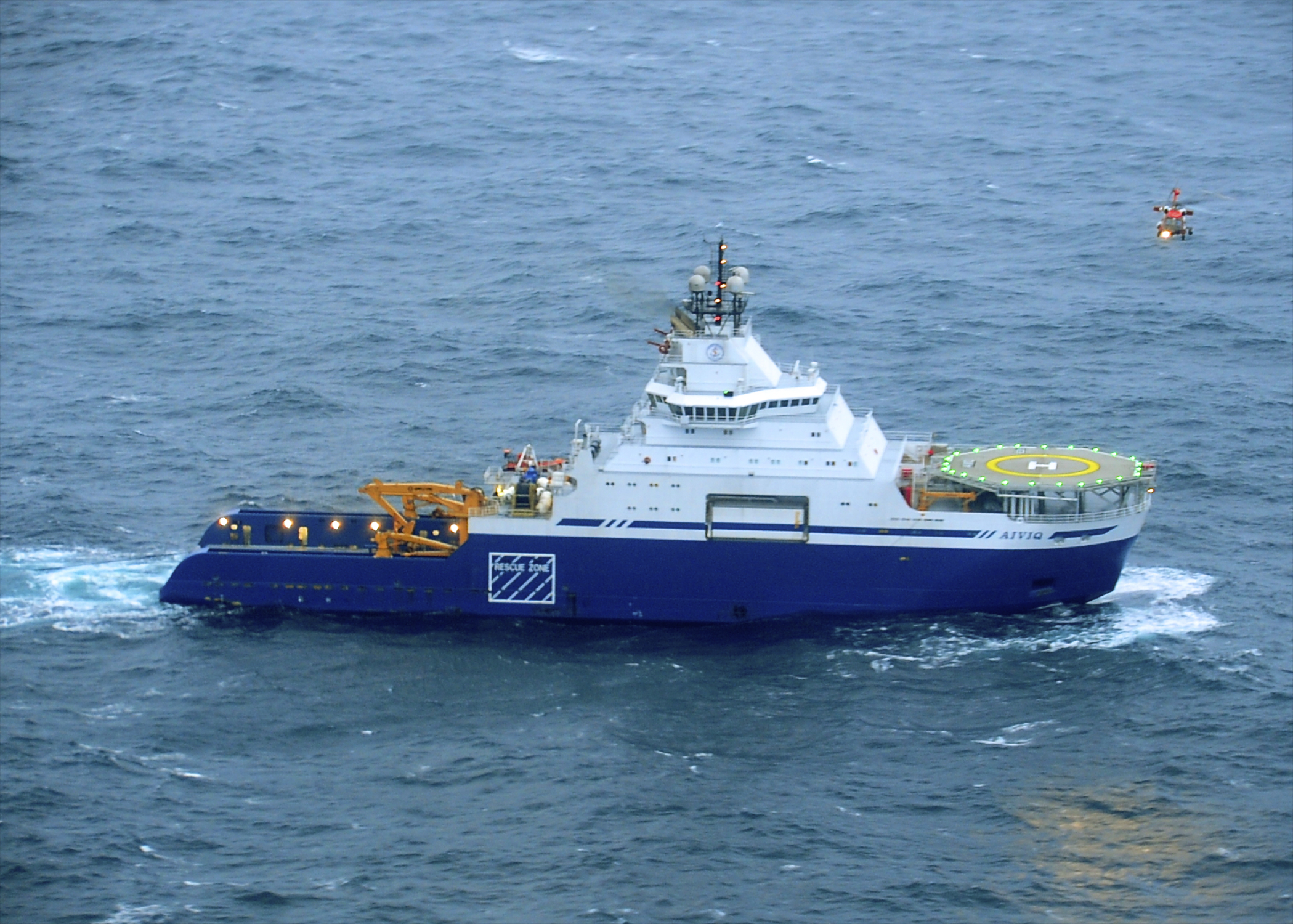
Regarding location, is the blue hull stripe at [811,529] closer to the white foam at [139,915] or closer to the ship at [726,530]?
the ship at [726,530]

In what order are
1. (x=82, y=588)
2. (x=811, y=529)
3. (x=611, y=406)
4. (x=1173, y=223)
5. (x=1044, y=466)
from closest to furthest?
(x=811, y=529) → (x=1044, y=466) → (x=82, y=588) → (x=611, y=406) → (x=1173, y=223)

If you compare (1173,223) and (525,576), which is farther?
(1173,223)

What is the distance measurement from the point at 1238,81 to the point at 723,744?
8473 centimetres

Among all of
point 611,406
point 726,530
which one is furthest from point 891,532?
point 611,406

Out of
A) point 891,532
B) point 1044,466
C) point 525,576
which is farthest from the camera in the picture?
point 1044,466

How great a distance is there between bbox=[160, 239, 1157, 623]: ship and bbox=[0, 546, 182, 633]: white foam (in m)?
1.56

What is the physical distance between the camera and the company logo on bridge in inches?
2537

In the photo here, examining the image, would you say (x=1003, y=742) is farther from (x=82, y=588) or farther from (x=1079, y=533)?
(x=82, y=588)

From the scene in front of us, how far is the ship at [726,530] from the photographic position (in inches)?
2488

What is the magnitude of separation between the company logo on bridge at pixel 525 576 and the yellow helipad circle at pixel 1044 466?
16380 mm

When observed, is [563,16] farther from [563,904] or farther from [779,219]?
[563,904]

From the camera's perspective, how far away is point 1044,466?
213 feet

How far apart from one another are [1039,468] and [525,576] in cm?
1888

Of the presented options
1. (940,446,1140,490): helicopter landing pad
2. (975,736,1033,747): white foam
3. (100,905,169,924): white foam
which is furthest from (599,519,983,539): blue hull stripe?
(100,905,169,924): white foam
